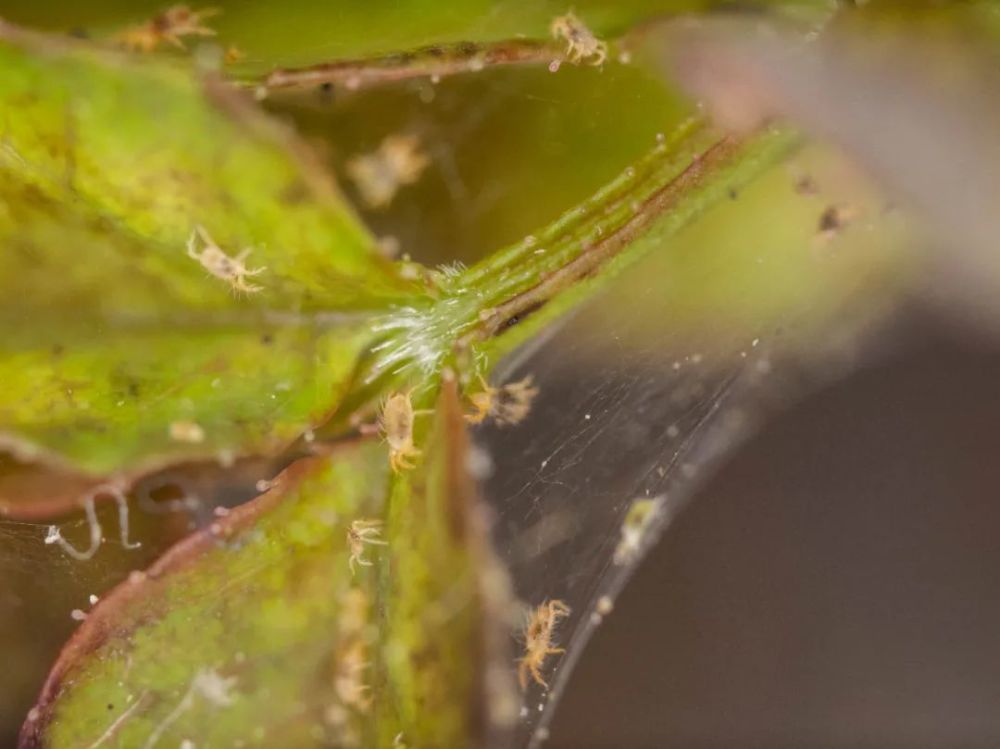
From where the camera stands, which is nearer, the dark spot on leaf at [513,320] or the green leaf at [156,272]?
the green leaf at [156,272]

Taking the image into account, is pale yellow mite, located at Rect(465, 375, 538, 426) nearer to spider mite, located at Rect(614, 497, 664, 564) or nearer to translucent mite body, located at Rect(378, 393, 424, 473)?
translucent mite body, located at Rect(378, 393, 424, 473)

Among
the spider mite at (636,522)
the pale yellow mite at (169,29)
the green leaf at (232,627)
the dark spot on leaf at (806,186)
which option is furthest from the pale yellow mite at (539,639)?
the pale yellow mite at (169,29)

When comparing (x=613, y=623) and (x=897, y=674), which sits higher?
(x=613, y=623)

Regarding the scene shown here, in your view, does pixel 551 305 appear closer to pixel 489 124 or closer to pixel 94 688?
pixel 489 124

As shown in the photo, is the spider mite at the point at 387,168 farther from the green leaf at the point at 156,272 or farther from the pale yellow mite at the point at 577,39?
the pale yellow mite at the point at 577,39

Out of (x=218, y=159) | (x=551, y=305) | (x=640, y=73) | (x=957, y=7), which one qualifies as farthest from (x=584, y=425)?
(x=957, y=7)

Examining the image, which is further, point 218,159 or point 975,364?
point 975,364
